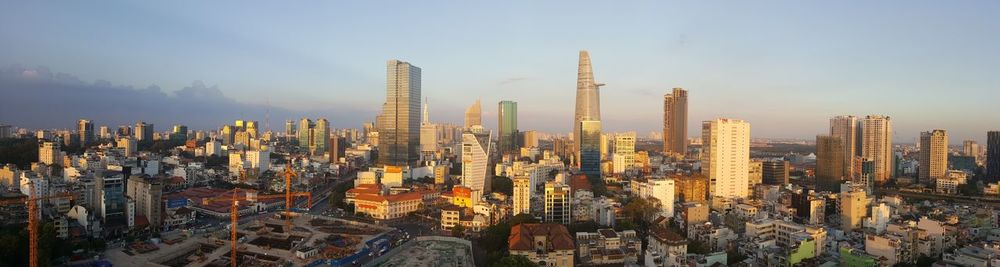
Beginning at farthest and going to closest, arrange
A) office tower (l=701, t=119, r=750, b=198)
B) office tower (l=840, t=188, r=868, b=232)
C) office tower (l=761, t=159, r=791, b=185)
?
office tower (l=761, t=159, r=791, b=185)
office tower (l=701, t=119, r=750, b=198)
office tower (l=840, t=188, r=868, b=232)

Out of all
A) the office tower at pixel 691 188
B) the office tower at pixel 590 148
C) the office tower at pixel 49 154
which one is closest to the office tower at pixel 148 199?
the office tower at pixel 49 154

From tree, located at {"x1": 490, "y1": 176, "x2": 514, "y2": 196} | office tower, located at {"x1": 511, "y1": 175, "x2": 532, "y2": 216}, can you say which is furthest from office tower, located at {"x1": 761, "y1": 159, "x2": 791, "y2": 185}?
office tower, located at {"x1": 511, "y1": 175, "x2": 532, "y2": 216}

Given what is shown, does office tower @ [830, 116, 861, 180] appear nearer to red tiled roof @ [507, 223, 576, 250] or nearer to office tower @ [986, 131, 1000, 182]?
office tower @ [986, 131, 1000, 182]

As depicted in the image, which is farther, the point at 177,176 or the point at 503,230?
the point at 177,176

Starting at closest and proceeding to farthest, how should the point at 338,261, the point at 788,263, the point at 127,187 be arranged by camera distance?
1. the point at 788,263
2. the point at 338,261
3. the point at 127,187

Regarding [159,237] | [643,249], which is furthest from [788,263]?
[159,237]

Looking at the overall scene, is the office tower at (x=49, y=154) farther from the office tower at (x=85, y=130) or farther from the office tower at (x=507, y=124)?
the office tower at (x=507, y=124)

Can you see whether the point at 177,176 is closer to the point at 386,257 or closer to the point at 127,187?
the point at 127,187
